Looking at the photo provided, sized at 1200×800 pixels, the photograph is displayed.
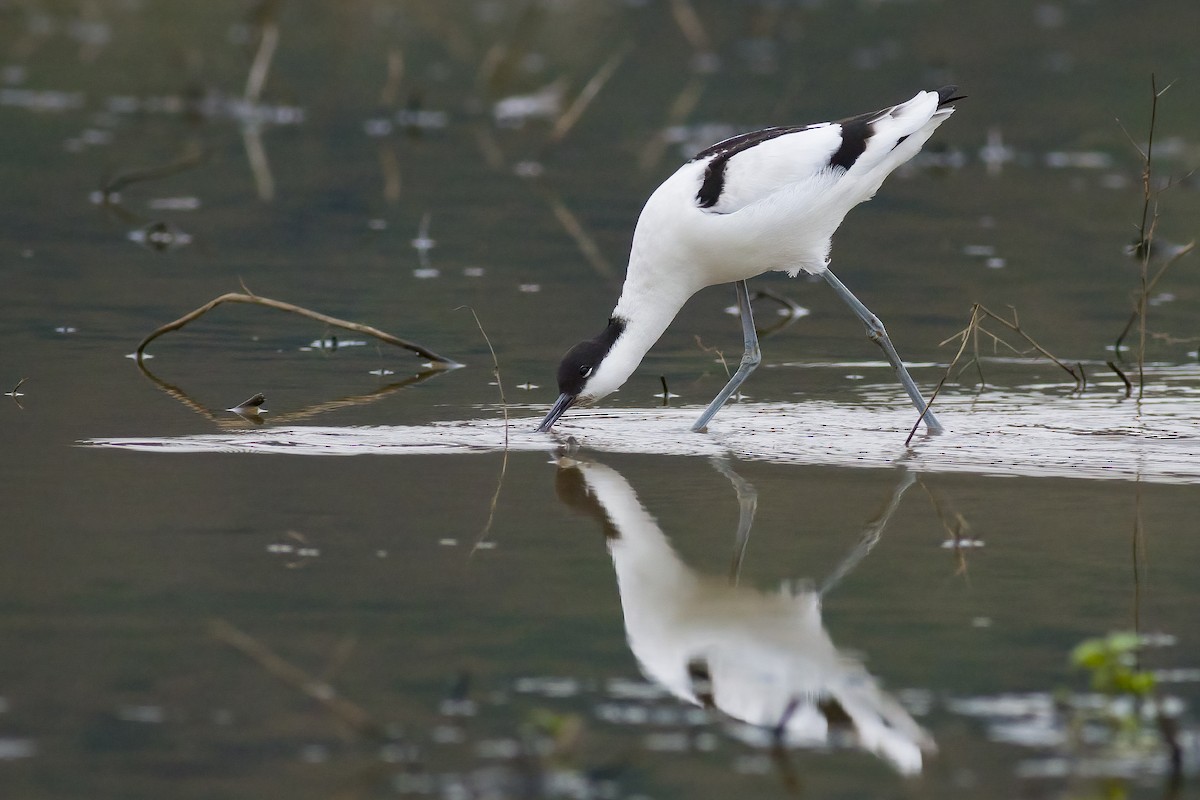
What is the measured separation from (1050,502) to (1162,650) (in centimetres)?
170

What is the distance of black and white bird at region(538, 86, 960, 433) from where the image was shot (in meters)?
7.78

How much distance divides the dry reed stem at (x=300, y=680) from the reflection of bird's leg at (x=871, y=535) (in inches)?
66.9

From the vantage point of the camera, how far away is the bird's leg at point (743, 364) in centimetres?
813

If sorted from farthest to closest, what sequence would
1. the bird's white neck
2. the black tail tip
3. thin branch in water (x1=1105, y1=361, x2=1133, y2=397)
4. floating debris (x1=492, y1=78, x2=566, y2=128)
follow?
floating debris (x1=492, y1=78, x2=566, y2=128), thin branch in water (x1=1105, y1=361, x2=1133, y2=397), the black tail tip, the bird's white neck

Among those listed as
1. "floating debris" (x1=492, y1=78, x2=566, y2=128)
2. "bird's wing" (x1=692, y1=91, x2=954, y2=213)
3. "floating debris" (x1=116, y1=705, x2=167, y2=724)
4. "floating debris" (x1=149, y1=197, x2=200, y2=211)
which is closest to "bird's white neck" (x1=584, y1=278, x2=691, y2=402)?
"bird's wing" (x1=692, y1=91, x2=954, y2=213)

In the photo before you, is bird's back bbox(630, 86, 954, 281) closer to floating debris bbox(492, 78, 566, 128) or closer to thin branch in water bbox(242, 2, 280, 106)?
thin branch in water bbox(242, 2, 280, 106)

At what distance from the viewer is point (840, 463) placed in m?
7.45

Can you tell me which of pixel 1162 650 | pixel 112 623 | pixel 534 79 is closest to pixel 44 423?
pixel 112 623

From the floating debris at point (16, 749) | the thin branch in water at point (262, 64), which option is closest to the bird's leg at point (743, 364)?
the floating debris at point (16, 749)

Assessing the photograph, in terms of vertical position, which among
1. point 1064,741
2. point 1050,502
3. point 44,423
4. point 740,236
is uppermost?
point 740,236

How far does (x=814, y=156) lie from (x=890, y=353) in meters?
1.02

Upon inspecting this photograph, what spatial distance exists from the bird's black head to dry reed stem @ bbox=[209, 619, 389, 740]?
275 cm

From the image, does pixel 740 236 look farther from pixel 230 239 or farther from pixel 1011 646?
pixel 230 239

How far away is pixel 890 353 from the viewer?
8422 mm
